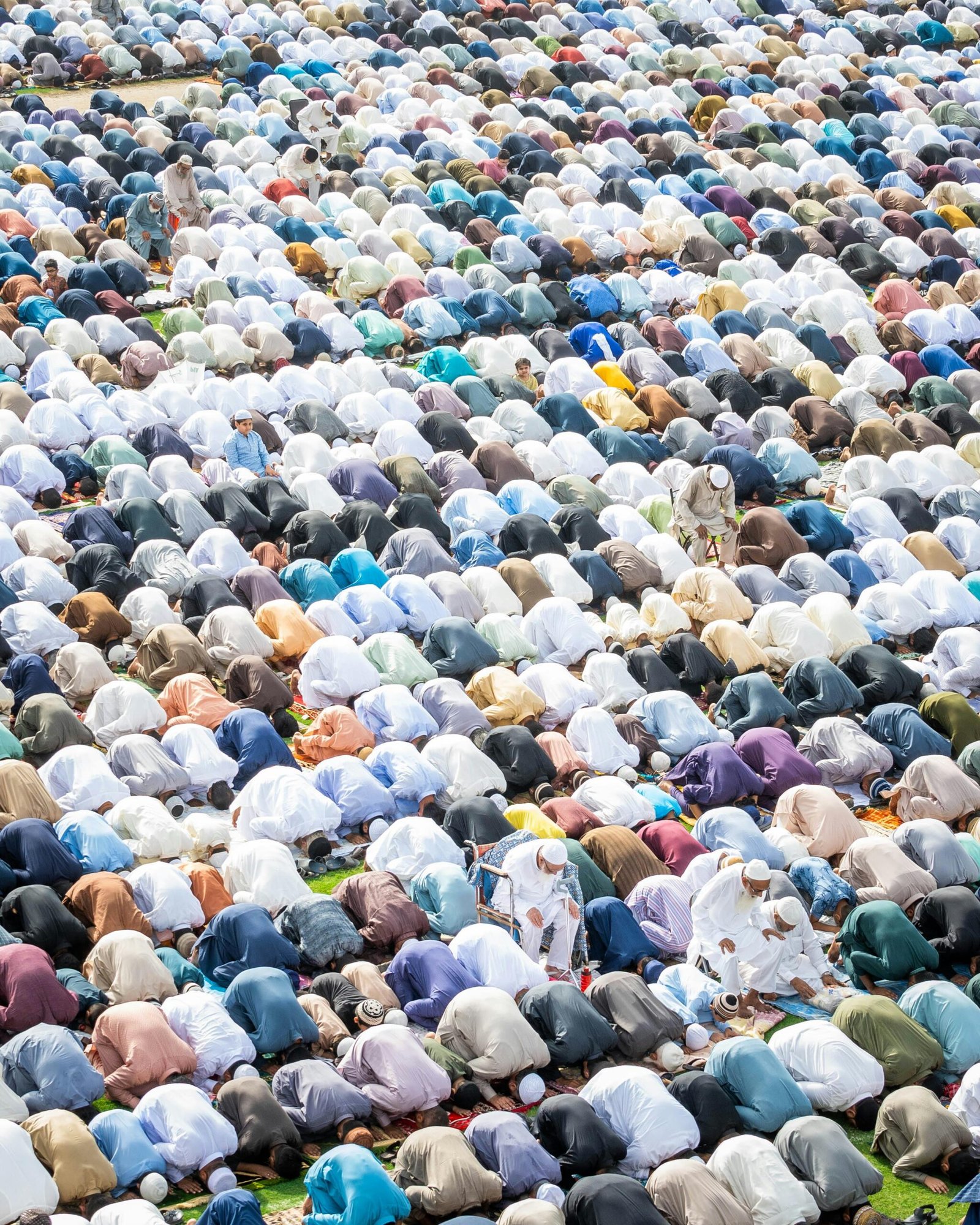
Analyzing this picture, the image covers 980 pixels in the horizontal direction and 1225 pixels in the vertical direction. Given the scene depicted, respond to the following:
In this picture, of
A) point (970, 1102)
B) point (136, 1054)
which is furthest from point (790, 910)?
point (136, 1054)

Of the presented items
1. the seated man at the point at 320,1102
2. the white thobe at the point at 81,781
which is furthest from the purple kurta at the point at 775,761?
the seated man at the point at 320,1102

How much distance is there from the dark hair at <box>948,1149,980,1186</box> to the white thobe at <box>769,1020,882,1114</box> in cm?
64

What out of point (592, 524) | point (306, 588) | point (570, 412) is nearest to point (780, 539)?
point (592, 524)

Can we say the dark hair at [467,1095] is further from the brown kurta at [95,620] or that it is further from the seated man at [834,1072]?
the brown kurta at [95,620]

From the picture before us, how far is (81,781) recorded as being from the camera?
13.9 m

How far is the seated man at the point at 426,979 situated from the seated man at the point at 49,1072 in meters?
1.94

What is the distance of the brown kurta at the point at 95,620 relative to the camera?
1609 centimetres

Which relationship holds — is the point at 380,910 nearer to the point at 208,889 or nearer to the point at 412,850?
the point at 412,850

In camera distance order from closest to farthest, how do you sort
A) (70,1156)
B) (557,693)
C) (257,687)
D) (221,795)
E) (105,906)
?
(70,1156)
(105,906)
(221,795)
(257,687)
(557,693)

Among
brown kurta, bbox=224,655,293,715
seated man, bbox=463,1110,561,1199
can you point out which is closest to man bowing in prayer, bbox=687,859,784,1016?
seated man, bbox=463,1110,561,1199

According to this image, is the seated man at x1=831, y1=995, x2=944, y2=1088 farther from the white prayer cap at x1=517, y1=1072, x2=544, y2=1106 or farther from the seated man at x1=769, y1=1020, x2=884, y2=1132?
the white prayer cap at x1=517, y1=1072, x2=544, y2=1106

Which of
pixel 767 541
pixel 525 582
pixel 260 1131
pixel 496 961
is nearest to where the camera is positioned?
pixel 260 1131

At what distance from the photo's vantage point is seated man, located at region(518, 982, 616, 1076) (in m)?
11.8

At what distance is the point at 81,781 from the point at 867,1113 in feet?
18.8
